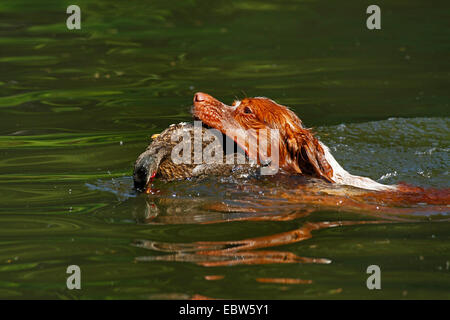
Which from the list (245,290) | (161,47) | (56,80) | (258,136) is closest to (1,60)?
(56,80)

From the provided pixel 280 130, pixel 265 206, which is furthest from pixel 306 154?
pixel 265 206

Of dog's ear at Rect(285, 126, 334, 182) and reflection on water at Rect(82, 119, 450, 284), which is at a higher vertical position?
dog's ear at Rect(285, 126, 334, 182)

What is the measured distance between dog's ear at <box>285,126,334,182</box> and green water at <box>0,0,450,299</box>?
364 millimetres

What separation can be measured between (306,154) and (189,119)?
3776mm

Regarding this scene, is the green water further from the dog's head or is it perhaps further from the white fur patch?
the white fur patch

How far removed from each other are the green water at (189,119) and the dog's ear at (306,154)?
0.36 m

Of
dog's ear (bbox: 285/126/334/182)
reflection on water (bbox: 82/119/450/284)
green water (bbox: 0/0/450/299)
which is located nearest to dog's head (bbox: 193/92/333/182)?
dog's ear (bbox: 285/126/334/182)

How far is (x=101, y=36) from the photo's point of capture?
14758 millimetres

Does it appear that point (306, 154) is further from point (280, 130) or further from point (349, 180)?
point (349, 180)

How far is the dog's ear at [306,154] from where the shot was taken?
7.50m

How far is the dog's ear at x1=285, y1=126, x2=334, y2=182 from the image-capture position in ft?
24.6

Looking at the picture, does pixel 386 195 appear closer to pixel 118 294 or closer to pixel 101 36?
pixel 118 294

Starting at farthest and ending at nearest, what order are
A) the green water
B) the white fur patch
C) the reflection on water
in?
the white fur patch, the reflection on water, the green water

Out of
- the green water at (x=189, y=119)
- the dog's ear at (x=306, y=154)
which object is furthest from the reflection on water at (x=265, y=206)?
the dog's ear at (x=306, y=154)
